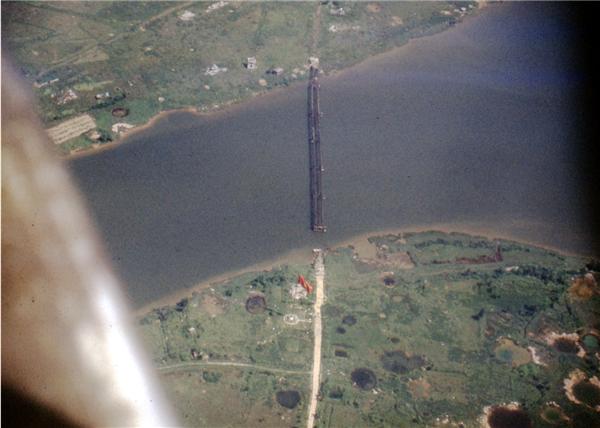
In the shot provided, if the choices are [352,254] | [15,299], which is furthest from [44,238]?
[352,254]

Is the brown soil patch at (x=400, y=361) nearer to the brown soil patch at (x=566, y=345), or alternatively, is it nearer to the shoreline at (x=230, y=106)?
the brown soil patch at (x=566, y=345)

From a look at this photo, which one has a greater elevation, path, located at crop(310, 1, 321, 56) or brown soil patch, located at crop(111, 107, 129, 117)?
path, located at crop(310, 1, 321, 56)

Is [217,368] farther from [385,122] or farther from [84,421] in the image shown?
[385,122]

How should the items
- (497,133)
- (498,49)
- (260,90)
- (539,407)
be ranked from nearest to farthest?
(539,407)
(497,133)
(260,90)
(498,49)

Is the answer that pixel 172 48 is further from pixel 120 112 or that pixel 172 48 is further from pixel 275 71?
pixel 275 71

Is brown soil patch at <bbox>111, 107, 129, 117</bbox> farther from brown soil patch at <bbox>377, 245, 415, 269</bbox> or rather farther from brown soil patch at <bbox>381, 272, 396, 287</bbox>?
brown soil patch at <bbox>381, 272, 396, 287</bbox>

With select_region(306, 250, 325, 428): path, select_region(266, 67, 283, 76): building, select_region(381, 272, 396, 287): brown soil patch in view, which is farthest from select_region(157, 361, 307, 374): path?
select_region(266, 67, 283, 76): building

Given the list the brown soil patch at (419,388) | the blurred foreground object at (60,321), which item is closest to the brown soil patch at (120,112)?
the blurred foreground object at (60,321)
